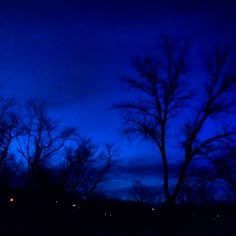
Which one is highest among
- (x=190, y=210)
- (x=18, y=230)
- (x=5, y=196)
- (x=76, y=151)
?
(x=76, y=151)

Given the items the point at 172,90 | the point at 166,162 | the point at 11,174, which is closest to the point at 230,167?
the point at 166,162

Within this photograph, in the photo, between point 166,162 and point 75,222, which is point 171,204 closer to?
point 166,162

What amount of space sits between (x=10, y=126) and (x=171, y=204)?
19.6 m

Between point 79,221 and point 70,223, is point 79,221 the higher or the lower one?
the higher one

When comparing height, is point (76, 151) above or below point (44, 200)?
above

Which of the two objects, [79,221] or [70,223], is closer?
[70,223]

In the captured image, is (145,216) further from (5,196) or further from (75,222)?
Answer: (5,196)

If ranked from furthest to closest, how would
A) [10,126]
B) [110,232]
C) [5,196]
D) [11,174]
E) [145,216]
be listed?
[11,174]
[145,216]
[10,126]
[110,232]
[5,196]

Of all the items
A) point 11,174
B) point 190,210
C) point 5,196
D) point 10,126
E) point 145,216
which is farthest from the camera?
point 190,210

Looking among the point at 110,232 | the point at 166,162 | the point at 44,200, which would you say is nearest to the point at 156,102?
the point at 166,162

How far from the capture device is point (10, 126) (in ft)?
123

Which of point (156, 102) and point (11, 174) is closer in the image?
point (156, 102)

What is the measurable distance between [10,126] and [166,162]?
62.9 ft

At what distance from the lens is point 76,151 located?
48.5 metres
